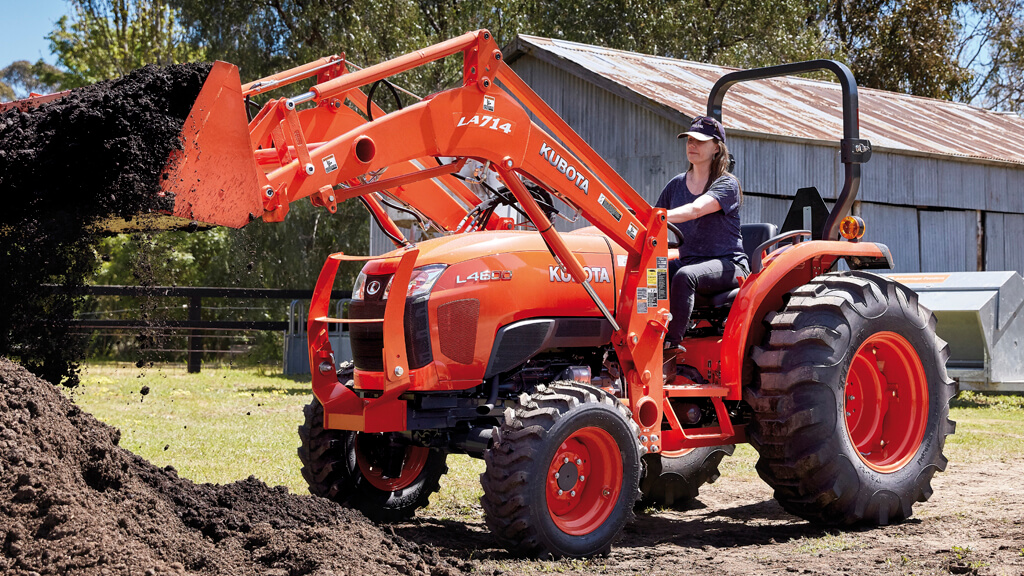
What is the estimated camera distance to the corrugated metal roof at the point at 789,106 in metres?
15.9

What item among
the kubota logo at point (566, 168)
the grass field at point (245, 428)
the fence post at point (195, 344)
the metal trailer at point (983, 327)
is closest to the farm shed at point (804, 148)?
the metal trailer at point (983, 327)

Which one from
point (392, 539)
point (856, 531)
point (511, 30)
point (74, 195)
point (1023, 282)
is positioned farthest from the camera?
point (511, 30)

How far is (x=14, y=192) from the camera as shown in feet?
14.5

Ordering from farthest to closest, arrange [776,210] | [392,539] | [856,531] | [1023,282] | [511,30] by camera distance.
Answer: [511,30]
[776,210]
[1023,282]
[856,531]
[392,539]

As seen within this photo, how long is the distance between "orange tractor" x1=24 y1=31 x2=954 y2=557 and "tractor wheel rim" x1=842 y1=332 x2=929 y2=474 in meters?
0.01

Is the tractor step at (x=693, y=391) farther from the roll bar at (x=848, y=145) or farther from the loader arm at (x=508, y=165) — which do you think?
the roll bar at (x=848, y=145)

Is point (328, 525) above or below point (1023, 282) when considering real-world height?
below

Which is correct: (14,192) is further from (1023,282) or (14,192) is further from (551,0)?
(551,0)

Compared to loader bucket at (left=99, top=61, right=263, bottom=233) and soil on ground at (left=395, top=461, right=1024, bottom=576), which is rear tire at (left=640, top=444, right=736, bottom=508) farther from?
loader bucket at (left=99, top=61, right=263, bottom=233)

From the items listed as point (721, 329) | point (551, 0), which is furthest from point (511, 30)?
point (721, 329)

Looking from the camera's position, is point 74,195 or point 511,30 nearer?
point 74,195

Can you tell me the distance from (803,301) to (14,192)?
404 centimetres

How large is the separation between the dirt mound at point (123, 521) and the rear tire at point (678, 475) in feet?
7.90

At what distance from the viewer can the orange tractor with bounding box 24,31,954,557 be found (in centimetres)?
482
